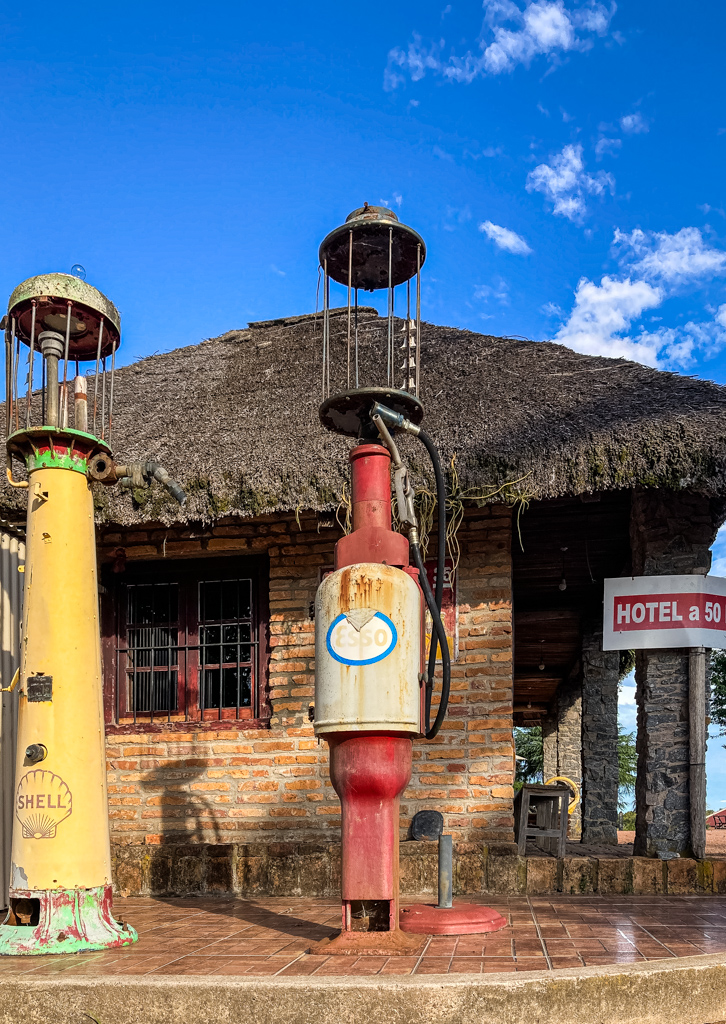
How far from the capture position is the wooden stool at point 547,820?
7.70 m

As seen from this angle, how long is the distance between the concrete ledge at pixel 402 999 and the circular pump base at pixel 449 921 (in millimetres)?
1042

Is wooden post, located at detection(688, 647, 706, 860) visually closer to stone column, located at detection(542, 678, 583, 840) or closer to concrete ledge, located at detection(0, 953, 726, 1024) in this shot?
concrete ledge, located at detection(0, 953, 726, 1024)

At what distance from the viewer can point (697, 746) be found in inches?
278

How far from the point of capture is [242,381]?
956cm

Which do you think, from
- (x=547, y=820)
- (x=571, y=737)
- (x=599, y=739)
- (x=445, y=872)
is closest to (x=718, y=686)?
(x=571, y=737)

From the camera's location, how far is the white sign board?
283 inches

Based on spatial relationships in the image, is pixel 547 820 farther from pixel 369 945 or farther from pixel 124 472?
pixel 124 472

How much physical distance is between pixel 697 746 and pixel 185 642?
421 centimetres

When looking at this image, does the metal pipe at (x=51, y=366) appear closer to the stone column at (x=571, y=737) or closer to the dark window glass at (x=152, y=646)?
the dark window glass at (x=152, y=646)

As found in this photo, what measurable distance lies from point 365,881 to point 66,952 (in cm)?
153

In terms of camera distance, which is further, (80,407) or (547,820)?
(547,820)

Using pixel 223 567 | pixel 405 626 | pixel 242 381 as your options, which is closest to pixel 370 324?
pixel 242 381

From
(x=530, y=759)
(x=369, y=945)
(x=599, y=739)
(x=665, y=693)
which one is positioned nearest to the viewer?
(x=369, y=945)

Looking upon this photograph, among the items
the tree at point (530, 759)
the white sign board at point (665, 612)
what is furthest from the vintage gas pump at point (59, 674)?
the tree at point (530, 759)
